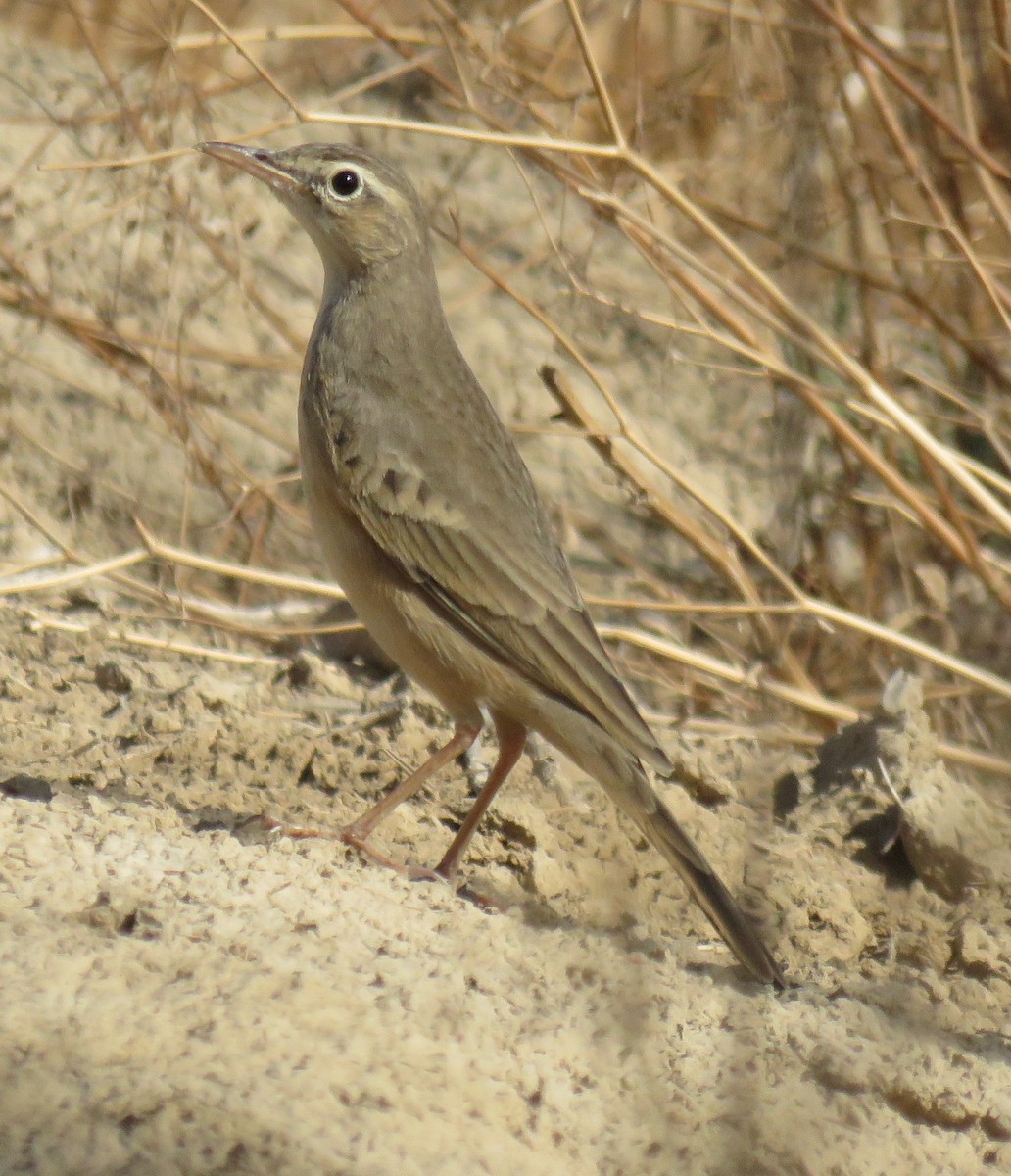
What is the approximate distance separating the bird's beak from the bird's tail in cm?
187

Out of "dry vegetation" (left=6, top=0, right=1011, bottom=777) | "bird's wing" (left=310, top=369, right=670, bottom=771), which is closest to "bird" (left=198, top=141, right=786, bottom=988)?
"bird's wing" (left=310, top=369, right=670, bottom=771)

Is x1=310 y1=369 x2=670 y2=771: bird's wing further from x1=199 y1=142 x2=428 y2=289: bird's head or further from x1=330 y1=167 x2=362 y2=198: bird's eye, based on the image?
x1=330 y1=167 x2=362 y2=198: bird's eye

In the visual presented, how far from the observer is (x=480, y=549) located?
4285 millimetres

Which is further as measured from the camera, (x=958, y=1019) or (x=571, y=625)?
(x=571, y=625)

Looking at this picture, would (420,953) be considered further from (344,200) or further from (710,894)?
(344,200)

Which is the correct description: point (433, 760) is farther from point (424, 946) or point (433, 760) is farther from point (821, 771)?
point (821, 771)

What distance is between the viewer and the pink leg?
420cm

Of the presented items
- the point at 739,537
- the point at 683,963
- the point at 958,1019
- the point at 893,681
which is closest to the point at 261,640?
the point at 739,537

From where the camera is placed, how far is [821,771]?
4.96 meters

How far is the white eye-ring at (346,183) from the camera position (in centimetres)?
468

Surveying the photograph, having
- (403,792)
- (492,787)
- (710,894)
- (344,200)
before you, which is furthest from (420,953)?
(344,200)

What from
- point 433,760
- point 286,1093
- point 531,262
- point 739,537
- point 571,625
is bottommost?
point 286,1093

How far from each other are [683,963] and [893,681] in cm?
161

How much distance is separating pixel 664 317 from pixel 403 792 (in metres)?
3.74
